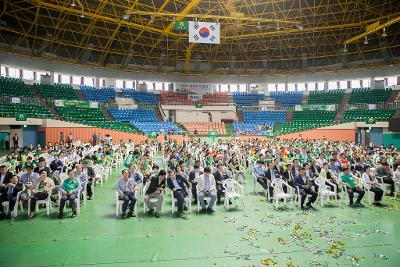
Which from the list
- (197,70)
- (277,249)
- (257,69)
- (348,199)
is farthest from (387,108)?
(277,249)

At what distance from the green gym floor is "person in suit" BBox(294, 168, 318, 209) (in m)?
0.35

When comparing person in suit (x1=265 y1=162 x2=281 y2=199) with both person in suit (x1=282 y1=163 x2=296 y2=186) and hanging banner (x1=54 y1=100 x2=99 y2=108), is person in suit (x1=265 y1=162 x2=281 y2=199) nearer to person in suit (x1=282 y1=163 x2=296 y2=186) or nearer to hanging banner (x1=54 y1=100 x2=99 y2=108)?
person in suit (x1=282 y1=163 x2=296 y2=186)

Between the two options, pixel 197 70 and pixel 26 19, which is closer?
pixel 26 19

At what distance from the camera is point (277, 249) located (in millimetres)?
6570

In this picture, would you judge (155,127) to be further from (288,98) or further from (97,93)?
(288,98)

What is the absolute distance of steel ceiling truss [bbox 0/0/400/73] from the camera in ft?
94.9

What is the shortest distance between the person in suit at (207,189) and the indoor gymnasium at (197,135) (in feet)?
0.22

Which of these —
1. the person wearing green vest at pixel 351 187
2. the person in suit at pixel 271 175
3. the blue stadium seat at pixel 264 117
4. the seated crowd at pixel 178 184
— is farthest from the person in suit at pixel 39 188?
the blue stadium seat at pixel 264 117

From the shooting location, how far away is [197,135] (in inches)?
1499

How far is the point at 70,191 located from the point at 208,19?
90.9 ft

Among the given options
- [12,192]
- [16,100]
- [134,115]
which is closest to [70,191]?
[12,192]

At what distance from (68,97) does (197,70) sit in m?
19.6

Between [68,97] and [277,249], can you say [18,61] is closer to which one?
[68,97]

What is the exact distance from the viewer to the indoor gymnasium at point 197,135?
717 centimetres
